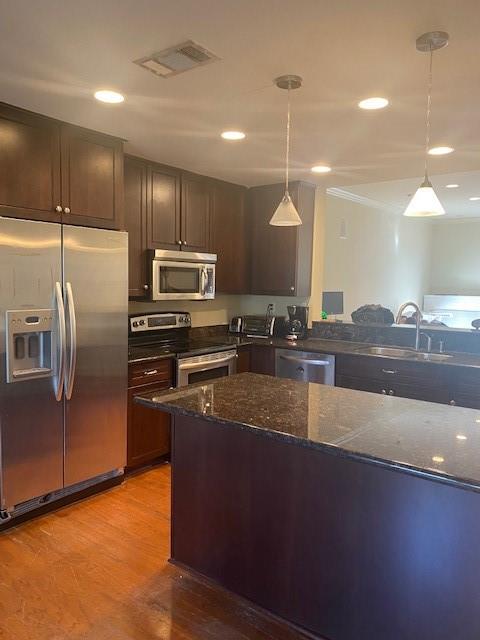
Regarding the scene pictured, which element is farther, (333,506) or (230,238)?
(230,238)

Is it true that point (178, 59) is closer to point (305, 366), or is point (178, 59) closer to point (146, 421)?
point (146, 421)

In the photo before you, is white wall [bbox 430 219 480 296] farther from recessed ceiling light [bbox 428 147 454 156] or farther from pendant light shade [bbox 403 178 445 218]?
pendant light shade [bbox 403 178 445 218]

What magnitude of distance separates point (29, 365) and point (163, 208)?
169 centimetres

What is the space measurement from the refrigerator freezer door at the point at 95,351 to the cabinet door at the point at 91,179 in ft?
0.35

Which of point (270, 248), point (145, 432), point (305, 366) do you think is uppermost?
point (270, 248)

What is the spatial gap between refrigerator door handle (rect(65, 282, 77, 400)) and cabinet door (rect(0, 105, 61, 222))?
17.9 inches

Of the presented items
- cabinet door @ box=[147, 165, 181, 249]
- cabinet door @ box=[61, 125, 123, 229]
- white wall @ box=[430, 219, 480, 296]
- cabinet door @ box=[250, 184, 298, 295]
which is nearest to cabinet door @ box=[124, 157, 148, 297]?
cabinet door @ box=[147, 165, 181, 249]

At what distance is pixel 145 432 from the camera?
11.5 ft

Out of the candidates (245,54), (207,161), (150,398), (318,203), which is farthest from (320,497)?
(318,203)

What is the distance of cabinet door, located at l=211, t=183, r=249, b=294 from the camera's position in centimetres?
439

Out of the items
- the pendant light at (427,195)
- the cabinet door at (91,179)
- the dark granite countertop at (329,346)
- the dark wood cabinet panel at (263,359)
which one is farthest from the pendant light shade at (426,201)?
the dark wood cabinet panel at (263,359)

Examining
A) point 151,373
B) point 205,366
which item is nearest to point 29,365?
point 151,373

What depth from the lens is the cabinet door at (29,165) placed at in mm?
2576

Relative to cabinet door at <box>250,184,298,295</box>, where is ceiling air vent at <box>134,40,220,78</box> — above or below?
above
